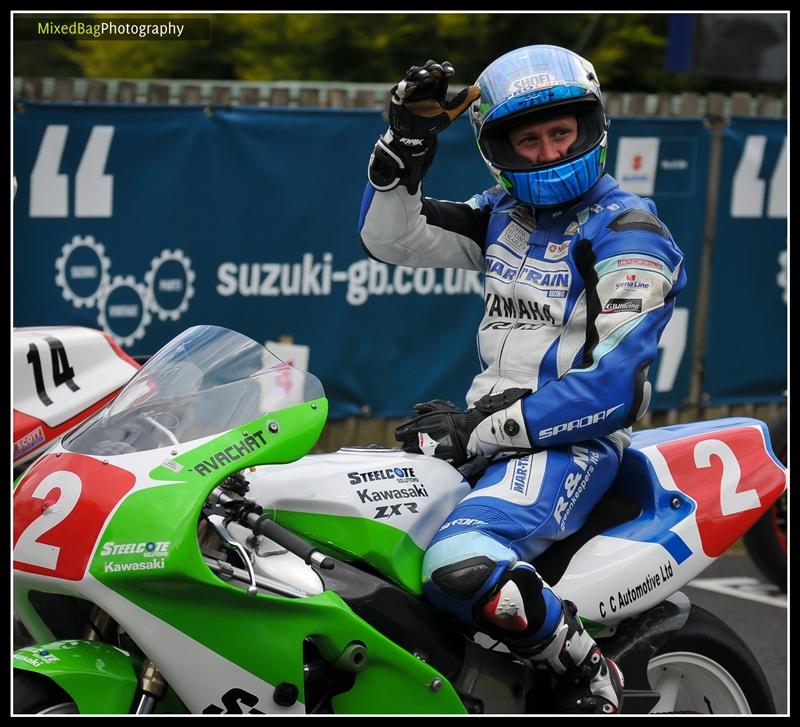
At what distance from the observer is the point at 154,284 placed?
7426mm

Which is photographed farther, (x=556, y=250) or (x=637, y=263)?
(x=556, y=250)

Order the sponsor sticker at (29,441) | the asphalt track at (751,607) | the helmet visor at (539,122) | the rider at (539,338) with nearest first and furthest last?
the rider at (539,338)
the helmet visor at (539,122)
the sponsor sticker at (29,441)
the asphalt track at (751,607)

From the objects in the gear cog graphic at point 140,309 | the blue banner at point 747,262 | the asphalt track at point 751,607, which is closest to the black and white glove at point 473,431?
the asphalt track at point 751,607

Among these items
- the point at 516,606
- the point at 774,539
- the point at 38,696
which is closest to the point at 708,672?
the point at 516,606

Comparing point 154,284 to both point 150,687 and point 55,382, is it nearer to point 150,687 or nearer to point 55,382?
point 55,382

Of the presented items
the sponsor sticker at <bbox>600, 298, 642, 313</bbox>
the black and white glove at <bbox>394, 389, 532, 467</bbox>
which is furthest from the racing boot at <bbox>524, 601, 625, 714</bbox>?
the sponsor sticker at <bbox>600, 298, 642, 313</bbox>

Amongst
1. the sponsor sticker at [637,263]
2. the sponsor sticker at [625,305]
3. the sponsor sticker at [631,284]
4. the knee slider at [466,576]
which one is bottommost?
the knee slider at [466,576]

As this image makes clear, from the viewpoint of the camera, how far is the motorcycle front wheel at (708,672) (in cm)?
371

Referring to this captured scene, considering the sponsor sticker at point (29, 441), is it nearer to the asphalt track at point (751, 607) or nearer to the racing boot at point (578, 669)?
the racing boot at point (578, 669)

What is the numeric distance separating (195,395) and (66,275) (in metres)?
4.39

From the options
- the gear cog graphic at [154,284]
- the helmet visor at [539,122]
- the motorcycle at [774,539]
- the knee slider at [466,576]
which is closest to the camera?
the knee slider at [466,576]

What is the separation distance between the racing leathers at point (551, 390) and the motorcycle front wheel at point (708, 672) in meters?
0.42

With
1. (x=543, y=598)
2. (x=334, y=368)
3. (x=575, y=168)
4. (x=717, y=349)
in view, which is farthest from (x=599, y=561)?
(x=717, y=349)

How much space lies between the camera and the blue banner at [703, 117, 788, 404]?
868 cm
